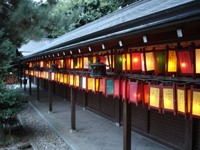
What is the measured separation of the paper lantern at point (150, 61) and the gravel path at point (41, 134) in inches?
184

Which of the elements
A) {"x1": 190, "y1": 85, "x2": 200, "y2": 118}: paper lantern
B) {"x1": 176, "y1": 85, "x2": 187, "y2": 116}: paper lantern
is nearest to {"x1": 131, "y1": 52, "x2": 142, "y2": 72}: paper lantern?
{"x1": 176, "y1": 85, "x2": 187, "y2": 116}: paper lantern

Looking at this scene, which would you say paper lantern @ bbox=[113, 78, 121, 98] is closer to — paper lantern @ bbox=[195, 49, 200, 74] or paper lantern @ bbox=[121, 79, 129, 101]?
paper lantern @ bbox=[121, 79, 129, 101]

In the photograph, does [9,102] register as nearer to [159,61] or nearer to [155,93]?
[155,93]

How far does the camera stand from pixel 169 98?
3482mm

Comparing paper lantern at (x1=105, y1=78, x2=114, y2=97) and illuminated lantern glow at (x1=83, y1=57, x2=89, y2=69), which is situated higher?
illuminated lantern glow at (x1=83, y1=57, x2=89, y2=69)

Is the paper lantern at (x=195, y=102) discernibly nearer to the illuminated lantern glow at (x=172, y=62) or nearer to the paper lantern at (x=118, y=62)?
the illuminated lantern glow at (x=172, y=62)

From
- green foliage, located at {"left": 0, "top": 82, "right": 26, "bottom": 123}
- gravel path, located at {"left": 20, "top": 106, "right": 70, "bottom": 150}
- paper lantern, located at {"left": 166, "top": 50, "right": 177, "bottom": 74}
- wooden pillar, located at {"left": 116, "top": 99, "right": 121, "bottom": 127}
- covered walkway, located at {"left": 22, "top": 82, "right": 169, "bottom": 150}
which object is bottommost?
gravel path, located at {"left": 20, "top": 106, "right": 70, "bottom": 150}

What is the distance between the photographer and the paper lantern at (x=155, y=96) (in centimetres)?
366

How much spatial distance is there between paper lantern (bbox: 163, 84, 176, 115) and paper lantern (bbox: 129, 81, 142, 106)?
70 cm

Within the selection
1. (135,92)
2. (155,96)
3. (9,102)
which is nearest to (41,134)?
(9,102)

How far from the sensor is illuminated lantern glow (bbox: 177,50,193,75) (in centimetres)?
318

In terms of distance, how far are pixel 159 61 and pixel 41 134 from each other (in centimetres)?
678

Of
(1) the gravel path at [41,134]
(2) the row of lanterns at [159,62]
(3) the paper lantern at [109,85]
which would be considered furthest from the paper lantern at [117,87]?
(1) the gravel path at [41,134]

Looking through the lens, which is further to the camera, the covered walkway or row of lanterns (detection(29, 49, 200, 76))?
the covered walkway
